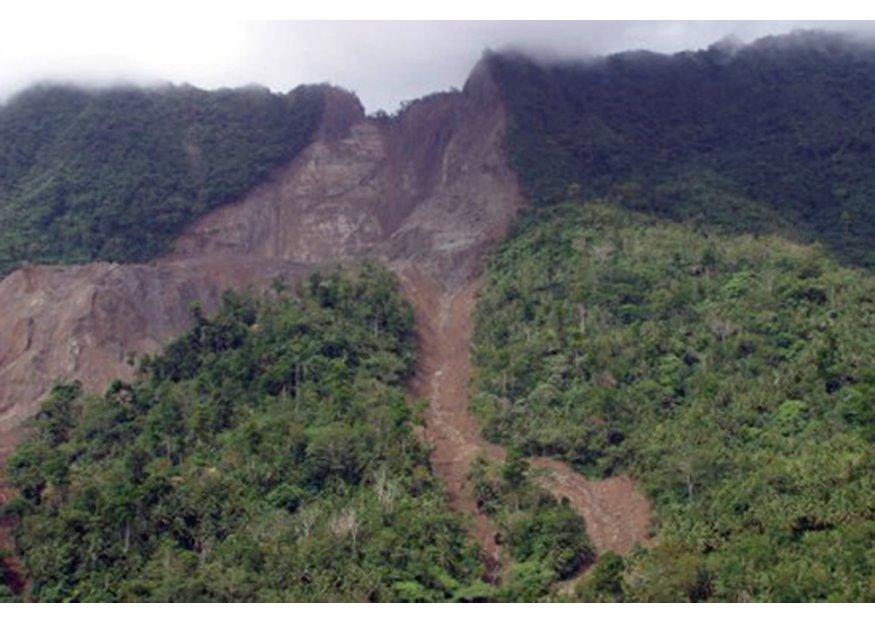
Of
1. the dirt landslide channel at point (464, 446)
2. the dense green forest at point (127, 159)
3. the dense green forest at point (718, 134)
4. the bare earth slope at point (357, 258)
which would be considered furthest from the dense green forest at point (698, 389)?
the dense green forest at point (127, 159)

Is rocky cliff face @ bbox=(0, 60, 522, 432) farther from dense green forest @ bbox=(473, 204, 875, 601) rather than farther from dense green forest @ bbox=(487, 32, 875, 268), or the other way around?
dense green forest @ bbox=(473, 204, 875, 601)

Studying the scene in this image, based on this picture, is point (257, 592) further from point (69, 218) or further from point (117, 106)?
point (117, 106)

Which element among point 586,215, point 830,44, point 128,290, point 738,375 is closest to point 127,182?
point 128,290

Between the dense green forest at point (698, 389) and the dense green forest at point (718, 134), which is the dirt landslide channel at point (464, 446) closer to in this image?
the dense green forest at point (698, 389)

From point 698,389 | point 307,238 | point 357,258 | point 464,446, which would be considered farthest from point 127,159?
point 698,389

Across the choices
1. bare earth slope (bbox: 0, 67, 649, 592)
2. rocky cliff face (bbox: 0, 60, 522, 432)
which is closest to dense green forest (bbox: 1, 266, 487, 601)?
bare earth slope (bbox: 0, 67, 649, 592)

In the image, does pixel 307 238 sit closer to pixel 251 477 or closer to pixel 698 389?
pixel 251 477
